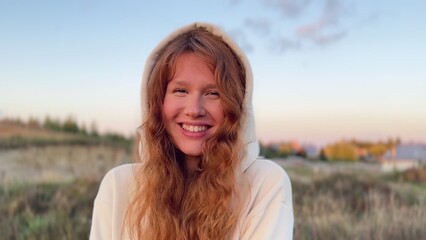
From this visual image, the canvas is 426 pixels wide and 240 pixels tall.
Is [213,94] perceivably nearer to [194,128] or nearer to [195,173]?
[194,128]

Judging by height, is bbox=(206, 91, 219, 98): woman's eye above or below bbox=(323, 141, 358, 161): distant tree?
above

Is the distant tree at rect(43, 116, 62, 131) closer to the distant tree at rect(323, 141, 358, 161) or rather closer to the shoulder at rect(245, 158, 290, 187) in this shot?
the distant tree at rect(323, 141, 358, 161)

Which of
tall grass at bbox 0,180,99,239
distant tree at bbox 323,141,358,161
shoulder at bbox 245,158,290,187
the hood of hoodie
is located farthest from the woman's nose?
distant tree at bbox 323,141,358,161

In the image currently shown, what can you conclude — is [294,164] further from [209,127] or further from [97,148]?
[209,127]

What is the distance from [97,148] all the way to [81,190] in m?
0.95

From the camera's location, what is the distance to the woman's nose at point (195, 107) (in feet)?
6.14

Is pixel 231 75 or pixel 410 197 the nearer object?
pixel 231 75

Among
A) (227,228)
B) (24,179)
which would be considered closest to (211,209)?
(227,228)

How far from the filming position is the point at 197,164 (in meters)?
2.08

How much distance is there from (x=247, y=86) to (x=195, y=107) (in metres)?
0.20

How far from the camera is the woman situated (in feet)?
6.28

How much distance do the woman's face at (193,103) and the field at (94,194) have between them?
2.96 metres

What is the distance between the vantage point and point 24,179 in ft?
19.1

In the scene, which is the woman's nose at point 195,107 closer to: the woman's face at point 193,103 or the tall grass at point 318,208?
the woman's face at point 193,103
